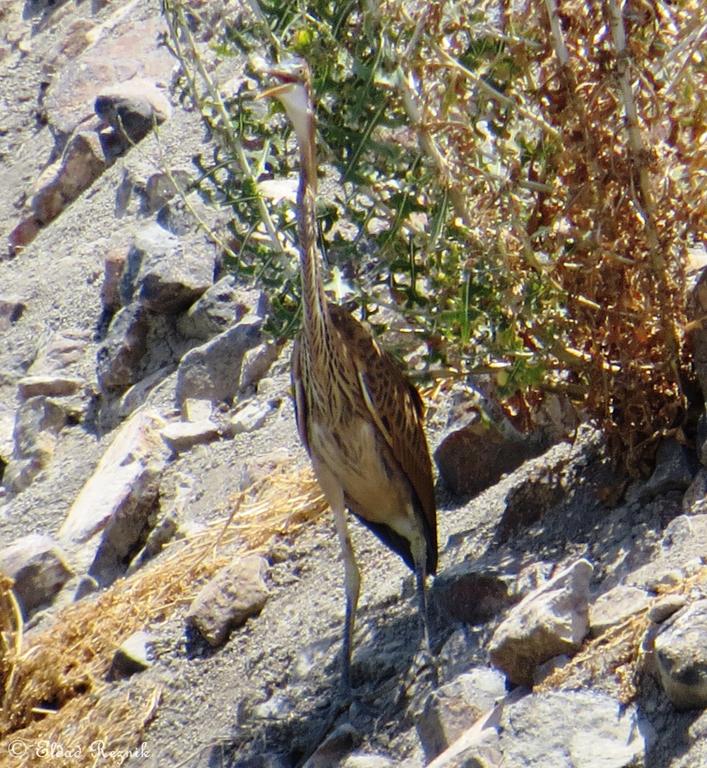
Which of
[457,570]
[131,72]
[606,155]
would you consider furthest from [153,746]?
[131,72]

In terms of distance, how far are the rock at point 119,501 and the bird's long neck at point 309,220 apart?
10.1 ft

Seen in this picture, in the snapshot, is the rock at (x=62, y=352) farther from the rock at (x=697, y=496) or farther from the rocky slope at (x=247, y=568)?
the rock at (x=697, y=496)

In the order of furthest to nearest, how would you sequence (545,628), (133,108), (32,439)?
(133,108), (32,439), (545,628)

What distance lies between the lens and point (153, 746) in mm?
6090

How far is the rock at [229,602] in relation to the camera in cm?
651

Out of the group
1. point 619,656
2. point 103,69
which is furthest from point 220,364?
point 103,69

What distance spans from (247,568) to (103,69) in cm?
Result: 830

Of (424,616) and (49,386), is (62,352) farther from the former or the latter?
(424,616)

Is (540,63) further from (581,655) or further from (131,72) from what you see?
(131,72)

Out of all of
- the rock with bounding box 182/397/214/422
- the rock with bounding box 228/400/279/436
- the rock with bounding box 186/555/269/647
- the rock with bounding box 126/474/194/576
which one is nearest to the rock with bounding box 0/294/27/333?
the rock with bounding box 182/397/214/422

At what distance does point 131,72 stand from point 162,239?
3.57 metres

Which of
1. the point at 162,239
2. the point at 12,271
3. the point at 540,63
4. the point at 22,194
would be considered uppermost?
the point at 22,194

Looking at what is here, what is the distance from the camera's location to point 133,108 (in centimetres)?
1227

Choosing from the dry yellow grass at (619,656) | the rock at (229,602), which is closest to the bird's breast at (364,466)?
the rock at (229,602)
